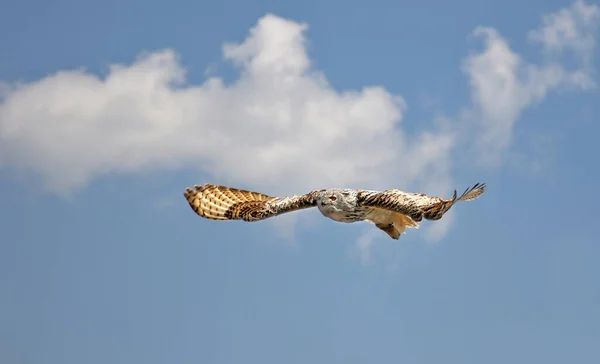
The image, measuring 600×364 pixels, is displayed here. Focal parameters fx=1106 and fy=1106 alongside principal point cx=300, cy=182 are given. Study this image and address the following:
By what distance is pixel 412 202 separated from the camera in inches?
1483

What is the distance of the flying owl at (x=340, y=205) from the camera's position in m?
37.5

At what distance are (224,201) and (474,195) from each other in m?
10.6

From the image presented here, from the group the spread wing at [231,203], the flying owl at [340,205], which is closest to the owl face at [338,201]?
the flying owl at [340,205]

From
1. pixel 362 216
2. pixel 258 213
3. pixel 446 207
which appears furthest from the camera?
pixel 258 213

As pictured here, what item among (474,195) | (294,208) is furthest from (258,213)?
(474,195)

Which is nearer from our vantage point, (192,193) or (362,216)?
(362,216)

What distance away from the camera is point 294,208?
41156 millimetres

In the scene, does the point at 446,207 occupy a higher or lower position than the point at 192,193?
lower

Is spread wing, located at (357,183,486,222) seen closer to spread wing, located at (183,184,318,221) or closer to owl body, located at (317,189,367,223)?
owl body, located at (317,189,367,223)

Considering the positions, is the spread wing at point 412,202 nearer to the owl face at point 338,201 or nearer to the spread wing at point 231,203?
the owl face at point 338,201

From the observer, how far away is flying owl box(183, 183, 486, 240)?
37.5 meters

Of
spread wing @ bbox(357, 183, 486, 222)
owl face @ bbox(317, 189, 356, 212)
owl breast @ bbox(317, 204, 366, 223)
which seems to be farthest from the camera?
owl breast @ bbox(317, 204, 366, 223)

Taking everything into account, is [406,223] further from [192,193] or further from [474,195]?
[192,193]

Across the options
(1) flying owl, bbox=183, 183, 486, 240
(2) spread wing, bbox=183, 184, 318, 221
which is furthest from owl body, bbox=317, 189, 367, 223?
(2) spread wing, bbox=183, 184, 318, 221
